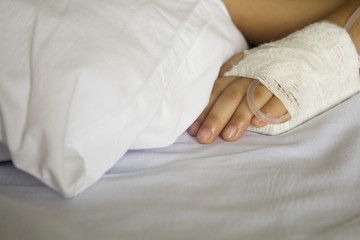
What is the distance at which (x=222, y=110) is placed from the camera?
678mm

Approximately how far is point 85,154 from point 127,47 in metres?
0.18

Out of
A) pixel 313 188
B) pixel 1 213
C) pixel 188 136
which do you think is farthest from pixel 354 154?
pixel 1 213

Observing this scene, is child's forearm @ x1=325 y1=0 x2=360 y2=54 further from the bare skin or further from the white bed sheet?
the white bed sheet

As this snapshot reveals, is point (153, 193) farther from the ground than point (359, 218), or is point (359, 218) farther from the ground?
point (359, 218)

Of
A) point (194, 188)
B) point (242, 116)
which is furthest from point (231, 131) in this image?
point (194, 188)

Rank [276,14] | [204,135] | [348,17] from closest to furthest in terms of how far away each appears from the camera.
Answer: [204,135]
[348,17]
[276,14]

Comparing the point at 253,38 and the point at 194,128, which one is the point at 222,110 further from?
the point at 253,38

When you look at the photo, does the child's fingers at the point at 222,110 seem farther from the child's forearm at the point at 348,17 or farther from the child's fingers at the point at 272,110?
the child's forearm at the point at 348,17

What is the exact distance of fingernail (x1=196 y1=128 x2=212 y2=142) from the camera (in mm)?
637

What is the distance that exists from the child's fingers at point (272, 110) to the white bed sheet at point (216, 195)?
0.04 m

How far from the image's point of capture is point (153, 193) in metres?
0.51

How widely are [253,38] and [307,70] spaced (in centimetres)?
31

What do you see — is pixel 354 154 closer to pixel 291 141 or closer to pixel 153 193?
pixel 291 141

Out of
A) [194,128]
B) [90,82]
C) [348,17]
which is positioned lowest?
[194,128]
